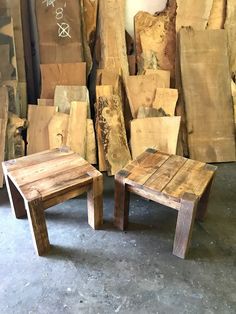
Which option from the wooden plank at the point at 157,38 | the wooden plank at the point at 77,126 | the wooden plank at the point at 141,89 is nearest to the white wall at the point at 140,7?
the wooden plank at the point at 157,38

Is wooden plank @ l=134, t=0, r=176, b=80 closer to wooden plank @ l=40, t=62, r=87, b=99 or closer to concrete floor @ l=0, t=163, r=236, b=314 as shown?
wooden plank @ l=40, t=62, r=87, b=99

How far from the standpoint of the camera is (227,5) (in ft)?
7.25

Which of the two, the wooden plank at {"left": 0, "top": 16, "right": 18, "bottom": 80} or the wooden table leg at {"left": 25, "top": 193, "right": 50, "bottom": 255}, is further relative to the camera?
the wooden plank at {"left": 0, "top": 16, "right": 18, "bottom": 80}

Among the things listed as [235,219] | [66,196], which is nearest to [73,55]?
[66,196]

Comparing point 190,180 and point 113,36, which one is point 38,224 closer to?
point 190,180

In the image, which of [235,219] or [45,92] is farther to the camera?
[45,92]

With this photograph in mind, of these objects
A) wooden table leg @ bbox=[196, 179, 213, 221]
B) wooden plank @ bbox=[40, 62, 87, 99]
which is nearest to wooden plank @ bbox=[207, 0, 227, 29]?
wooden plank @ bbox=[40, 62, 87, 99]

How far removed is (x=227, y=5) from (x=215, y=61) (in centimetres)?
44

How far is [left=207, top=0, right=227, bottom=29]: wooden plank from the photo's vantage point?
222 centimetres

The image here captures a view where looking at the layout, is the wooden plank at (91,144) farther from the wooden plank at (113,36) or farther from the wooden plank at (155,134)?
the wooden plank at (113,36)

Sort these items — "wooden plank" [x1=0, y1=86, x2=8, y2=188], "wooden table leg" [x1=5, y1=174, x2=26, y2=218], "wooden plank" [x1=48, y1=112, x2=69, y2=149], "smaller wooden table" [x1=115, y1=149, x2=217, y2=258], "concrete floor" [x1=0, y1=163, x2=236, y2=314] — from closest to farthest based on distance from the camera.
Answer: "concrete floor" [x1=0, y1=163, x2=236, y2=314], "smaller wooden table" [x1=115, y1=149, x2=217, y2=258], "wooden table leg" [x1=5, y1=174, x2=26, y2=218], "wooden plank" [x1=0, y1=86, x2=8, y2=188], "wooden plank" [x1=48, y1=112, x2=69, y2=149]

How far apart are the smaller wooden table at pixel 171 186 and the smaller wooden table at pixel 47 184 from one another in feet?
0.42

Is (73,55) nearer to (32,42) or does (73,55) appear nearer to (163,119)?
(32,42)

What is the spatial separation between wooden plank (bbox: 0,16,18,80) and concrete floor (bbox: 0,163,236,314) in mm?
1066
